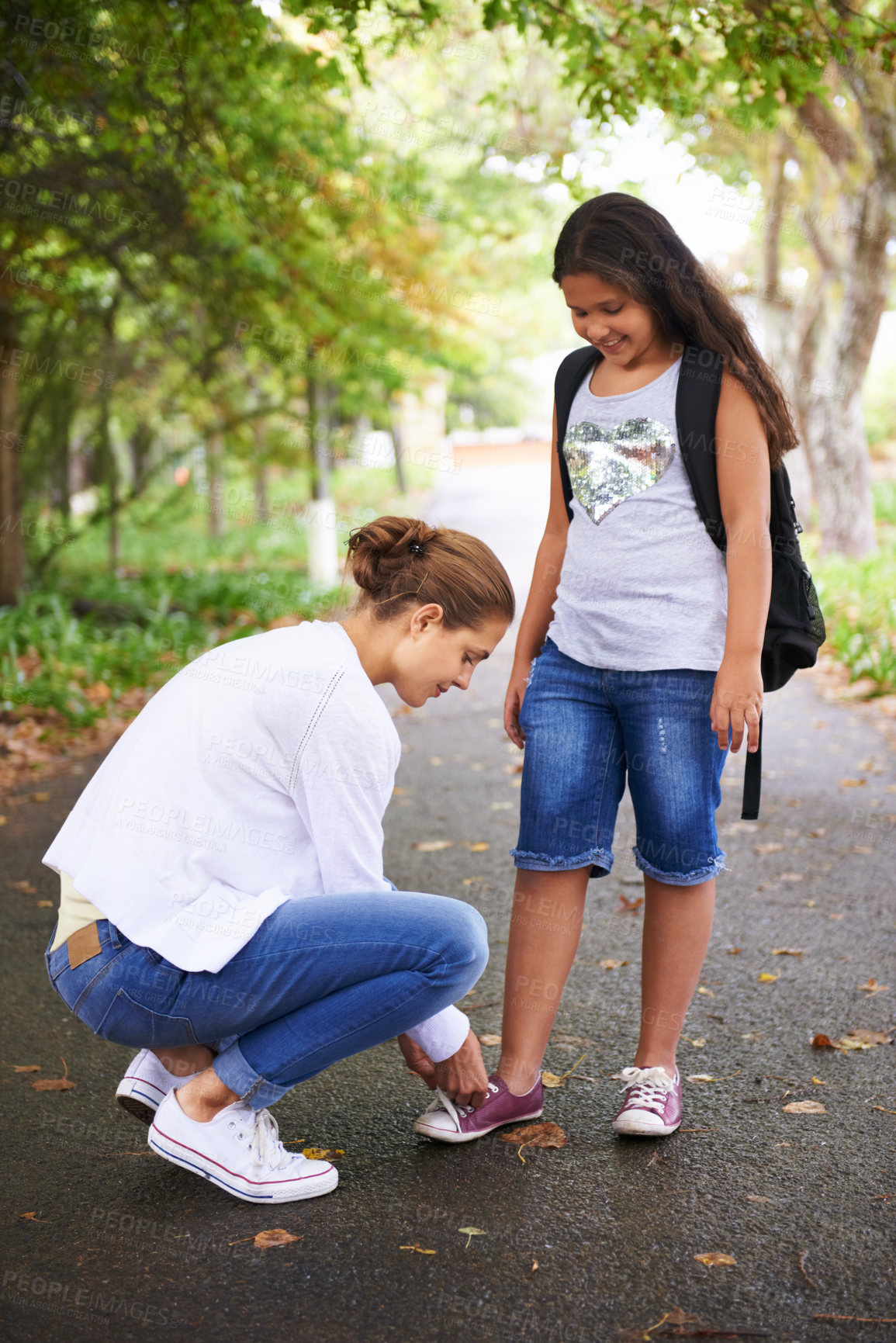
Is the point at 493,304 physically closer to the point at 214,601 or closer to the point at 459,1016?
the point at 214,601

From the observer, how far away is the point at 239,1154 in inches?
93.2

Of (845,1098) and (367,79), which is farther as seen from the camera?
(367,79)

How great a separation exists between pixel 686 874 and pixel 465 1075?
0.66 meters

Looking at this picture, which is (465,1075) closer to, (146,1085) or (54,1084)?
(146,1085)

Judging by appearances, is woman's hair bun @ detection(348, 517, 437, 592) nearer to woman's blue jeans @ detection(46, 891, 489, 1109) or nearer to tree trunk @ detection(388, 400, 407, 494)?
woman's blue jeans @ detection(46, 891, 489, 1109)

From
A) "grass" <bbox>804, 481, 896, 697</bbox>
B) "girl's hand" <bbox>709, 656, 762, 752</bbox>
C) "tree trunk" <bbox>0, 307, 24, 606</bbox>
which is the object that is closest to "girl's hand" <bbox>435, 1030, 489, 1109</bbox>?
"girl's hand" <bbox>709, 656, 762, 752</bbox>

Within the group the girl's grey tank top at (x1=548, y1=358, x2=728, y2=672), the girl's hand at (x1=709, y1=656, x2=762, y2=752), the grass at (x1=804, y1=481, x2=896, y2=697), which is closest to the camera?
the girl's hand at (x1=709, y1=656, x2=762, y2=752)

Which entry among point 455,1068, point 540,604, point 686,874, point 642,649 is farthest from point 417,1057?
point 540,604

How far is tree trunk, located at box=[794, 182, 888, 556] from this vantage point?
11.0 meters

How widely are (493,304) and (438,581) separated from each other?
20.1m

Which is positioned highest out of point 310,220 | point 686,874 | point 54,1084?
point 310,220

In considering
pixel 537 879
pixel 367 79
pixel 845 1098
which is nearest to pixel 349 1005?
pixel 537 879

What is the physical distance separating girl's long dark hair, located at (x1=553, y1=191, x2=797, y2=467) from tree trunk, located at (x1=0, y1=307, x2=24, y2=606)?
819cm

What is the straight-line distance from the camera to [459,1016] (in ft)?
8.18
